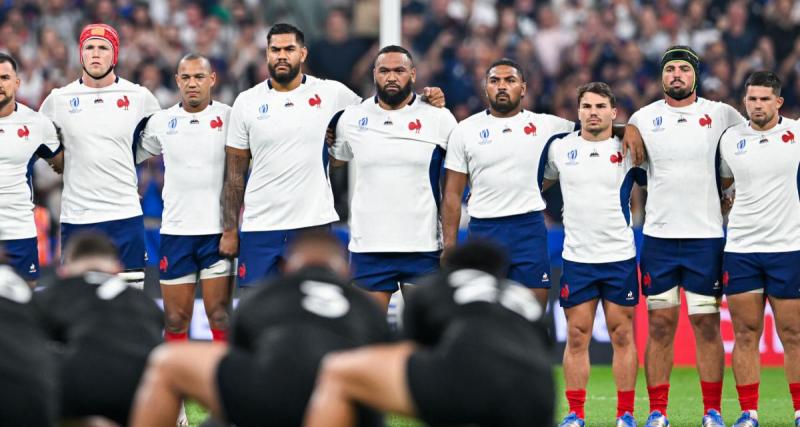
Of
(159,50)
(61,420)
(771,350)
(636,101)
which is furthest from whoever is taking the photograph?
(159,50)

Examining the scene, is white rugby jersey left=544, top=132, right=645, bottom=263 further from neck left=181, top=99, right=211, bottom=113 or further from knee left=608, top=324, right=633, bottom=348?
neck left=181, top=99, right=211, bottom=113

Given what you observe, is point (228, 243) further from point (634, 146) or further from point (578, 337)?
point (634, 146)

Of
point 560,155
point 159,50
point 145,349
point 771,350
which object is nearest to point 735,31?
point 771,350

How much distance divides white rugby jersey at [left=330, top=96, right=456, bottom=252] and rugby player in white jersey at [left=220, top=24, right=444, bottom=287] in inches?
9.6

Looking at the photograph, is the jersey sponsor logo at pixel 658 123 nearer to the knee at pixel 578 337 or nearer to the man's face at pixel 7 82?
the knee at pixel 578 337

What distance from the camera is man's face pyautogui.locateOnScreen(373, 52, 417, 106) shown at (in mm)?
11008

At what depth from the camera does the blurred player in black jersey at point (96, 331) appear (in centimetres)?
756

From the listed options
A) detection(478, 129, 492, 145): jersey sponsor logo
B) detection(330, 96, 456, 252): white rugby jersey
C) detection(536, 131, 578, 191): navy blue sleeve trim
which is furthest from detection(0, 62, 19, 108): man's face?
detection(536, 131, 578, 191): navy blue sleeve trim

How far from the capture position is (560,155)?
36.1 feet

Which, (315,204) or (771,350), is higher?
(315,204)

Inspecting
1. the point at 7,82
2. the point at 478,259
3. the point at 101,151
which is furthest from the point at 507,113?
the point at 478,259

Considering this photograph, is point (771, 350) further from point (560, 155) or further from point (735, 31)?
point (735, 31)

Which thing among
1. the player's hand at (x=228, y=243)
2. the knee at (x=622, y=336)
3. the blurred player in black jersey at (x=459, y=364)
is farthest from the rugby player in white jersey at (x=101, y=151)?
the blurred player in black jersey at (x=459, y=364)

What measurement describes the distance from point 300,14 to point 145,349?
14.7 m
